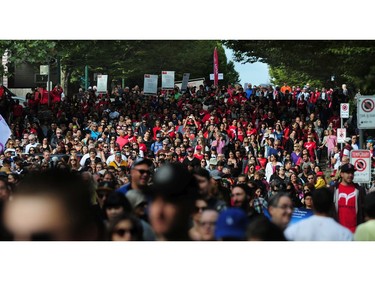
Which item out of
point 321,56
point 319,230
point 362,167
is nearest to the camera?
point 319,230

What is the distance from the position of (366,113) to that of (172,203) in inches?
394

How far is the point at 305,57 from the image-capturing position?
22.8 m

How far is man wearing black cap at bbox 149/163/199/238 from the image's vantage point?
764cm

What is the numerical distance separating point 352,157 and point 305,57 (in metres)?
6.35

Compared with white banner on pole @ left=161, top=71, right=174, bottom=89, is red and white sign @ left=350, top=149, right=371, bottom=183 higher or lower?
lower

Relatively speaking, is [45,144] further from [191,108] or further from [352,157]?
[352,157]

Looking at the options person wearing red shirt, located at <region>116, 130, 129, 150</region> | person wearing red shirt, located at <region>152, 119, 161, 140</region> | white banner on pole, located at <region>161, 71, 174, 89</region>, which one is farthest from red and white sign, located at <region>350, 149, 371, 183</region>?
white banner on pole, located at <region>161, 71, 174, 89</region>

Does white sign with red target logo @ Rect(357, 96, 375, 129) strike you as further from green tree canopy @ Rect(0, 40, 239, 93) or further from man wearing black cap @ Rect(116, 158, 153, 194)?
man wearing black cap @ Rect(116, 158, 153, 194)

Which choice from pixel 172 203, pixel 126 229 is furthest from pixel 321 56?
pixel 126 229

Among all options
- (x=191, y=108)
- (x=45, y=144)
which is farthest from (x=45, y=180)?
(x=191, y=108)

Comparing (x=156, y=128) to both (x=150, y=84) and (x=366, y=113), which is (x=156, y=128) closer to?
(x=150, y=84)

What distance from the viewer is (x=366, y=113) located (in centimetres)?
1703

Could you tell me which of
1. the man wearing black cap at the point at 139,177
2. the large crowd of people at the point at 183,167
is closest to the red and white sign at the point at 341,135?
the large crowd of people at the point at 183,167
